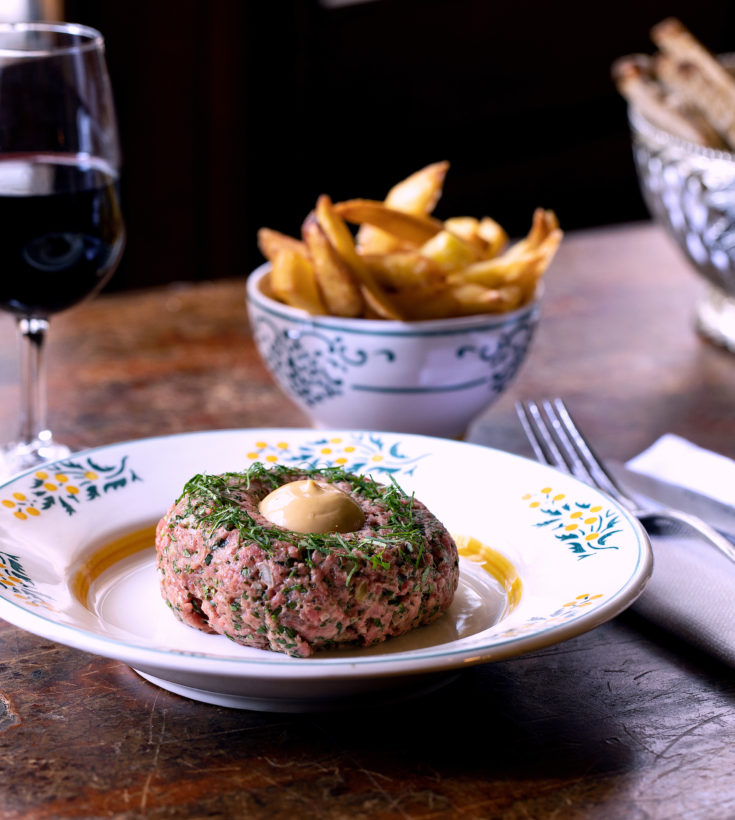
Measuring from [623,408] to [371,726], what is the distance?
0.93m

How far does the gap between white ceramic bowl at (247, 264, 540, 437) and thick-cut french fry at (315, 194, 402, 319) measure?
0.07 feet

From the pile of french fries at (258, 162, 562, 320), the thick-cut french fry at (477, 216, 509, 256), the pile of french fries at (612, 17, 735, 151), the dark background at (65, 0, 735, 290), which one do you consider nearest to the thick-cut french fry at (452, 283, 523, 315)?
the pile of french fries at (258, 162, 562, 320)

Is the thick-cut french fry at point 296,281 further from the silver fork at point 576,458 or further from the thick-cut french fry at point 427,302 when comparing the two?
the silver fork at point 576,458

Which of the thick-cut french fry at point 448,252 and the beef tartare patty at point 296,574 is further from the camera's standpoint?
the thick-cut french fry at point 448,252

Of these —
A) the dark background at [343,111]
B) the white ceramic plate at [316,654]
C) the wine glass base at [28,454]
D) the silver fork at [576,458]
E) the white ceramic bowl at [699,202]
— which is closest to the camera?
the white ceramic plate at [316,654]

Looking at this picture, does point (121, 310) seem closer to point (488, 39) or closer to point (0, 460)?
point (0, 460)

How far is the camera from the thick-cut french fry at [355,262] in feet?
4.42

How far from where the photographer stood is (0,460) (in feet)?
4.51

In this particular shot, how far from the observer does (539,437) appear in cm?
136

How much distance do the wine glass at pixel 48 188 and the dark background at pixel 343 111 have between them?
2.17m

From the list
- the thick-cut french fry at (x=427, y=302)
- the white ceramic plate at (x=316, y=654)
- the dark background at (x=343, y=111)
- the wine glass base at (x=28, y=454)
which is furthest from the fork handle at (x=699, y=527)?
the dark background at (x=343, y=111)

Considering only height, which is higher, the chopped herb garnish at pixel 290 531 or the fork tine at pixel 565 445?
the chopped herb garnish at pixel 290 531

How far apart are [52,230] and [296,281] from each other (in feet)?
0.97

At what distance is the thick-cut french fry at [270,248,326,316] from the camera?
137cm
